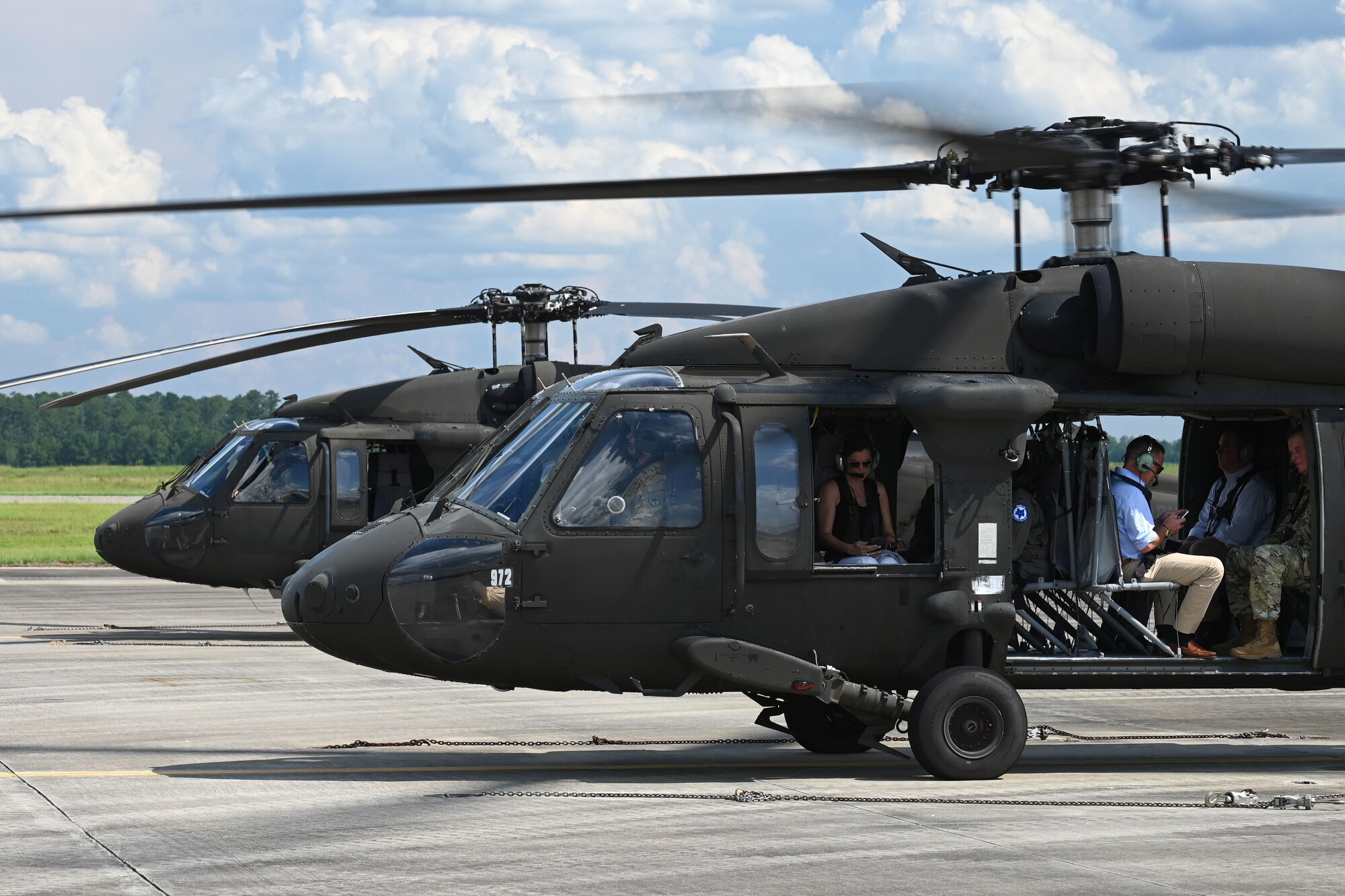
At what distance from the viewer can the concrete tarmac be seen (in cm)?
746

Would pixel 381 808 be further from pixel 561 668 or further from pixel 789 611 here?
pixel 789 611

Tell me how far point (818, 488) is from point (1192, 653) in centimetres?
261

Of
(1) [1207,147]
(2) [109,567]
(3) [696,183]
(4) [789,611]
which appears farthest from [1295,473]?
(2) [109,567]

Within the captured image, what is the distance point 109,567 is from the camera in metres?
38.5

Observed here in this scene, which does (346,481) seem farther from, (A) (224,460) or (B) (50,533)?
(B) (50,533)

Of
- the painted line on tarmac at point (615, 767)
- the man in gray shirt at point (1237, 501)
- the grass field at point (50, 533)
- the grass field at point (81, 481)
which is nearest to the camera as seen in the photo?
the painted line on tarmac at point (615, 767)

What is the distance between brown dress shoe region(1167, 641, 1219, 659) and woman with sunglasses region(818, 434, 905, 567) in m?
1.98

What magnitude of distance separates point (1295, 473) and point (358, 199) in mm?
6775

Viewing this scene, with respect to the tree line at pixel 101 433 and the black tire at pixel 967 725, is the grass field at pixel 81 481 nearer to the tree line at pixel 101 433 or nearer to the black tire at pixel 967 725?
the tree line at pixel 101 433

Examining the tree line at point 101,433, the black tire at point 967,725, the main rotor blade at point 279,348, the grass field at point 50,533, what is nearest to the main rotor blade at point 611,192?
the black tire at point 967,725

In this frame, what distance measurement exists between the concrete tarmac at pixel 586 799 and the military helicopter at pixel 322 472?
4130mm

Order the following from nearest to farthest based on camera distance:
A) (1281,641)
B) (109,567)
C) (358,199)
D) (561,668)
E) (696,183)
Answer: (358,199) → (696,183) → (561,668) → (1281,641) → (109,567)

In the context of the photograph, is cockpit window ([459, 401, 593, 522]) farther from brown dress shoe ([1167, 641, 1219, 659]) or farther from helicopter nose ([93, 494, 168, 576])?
helicopter nose ([93, 494, 168, 576])

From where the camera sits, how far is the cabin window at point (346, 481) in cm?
2019
